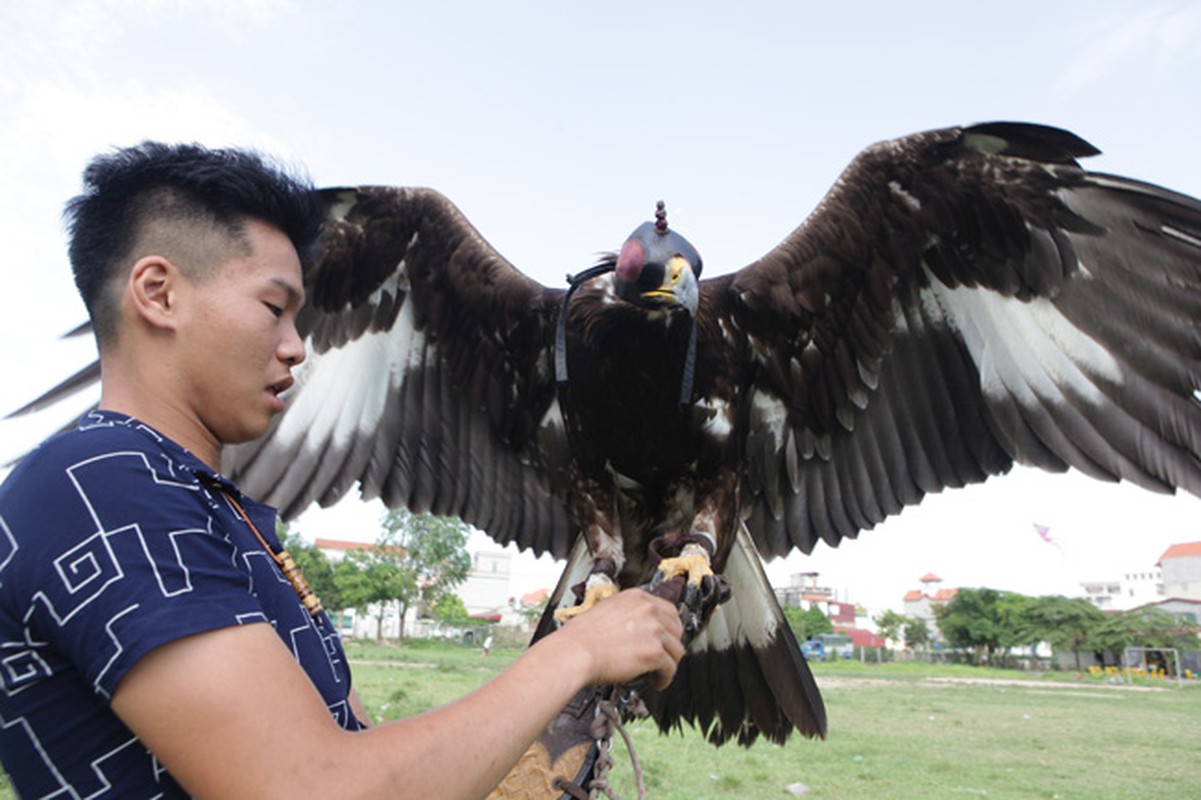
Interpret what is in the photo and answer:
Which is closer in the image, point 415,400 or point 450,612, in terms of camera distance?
point 415,400

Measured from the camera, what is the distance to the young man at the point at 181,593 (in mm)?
906

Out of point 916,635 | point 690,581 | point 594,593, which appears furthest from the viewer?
point 916,635

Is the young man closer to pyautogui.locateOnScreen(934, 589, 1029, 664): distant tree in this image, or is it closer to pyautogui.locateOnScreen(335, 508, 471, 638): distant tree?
pyautogui.locateOnScreen(335, 508, 471, 638): distant tree

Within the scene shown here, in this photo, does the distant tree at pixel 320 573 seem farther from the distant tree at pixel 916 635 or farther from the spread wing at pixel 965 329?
the spread wing at pixel 965 329

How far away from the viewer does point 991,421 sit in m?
3.83

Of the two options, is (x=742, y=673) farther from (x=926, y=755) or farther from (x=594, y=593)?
(x=926, y=755)

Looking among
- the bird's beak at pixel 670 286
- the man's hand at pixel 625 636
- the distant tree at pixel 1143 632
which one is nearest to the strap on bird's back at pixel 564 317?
the bird's beak at pixel 670 286

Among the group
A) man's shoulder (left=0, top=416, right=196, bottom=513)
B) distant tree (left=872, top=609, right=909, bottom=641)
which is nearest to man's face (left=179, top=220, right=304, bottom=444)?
man's shoulder (left=0, top=416, right=196, bottom=513)

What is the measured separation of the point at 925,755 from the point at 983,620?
5834 centimetres

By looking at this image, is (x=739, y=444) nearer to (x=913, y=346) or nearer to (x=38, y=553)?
(x=913, y=346)

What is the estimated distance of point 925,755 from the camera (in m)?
10.2

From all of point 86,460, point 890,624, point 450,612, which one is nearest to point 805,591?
point 890,624

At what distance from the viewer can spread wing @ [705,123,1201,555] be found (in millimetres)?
3344

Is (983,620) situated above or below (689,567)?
below
